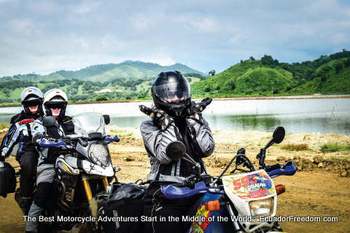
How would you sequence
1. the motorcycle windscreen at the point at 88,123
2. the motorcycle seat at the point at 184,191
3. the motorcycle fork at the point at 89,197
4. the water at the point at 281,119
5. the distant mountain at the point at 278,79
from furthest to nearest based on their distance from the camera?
the distant mountain at the point at 278,79 < the water at the point at 281,119 < the motorcycle windscreen at the point at 88,123 < the motorcycle fork at the point at 89,197 < the motorcycle seat at the point at 184,191

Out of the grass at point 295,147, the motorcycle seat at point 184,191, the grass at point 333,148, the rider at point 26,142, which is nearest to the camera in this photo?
the motorcycle seat at point 184,191

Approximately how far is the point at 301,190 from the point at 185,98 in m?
5.57

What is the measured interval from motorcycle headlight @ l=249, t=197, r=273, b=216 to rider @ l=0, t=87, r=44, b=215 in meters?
4.38

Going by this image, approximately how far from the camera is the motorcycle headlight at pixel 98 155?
18.8 feet

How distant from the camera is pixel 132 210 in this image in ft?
15.1

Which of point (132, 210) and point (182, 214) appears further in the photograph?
point (132, 210)

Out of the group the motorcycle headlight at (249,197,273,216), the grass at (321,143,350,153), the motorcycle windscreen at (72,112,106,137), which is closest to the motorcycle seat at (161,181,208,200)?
the motorcycle headlight at (249,197,273,216)

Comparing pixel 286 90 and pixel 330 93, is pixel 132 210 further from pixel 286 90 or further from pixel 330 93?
pixel 286 90

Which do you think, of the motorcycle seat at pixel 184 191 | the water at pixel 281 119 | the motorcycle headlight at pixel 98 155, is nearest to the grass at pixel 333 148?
the water at pixel 281 119

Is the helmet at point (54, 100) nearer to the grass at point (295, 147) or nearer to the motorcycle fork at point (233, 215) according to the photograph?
the motorcycle fork at point (233, 215)

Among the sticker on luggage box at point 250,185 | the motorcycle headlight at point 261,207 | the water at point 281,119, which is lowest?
the water at point 281,119

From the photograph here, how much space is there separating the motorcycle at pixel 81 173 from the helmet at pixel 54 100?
908 millimetres

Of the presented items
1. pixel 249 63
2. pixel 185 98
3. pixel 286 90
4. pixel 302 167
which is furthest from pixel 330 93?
Answer: pixel 185 98

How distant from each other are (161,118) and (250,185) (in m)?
1.17
